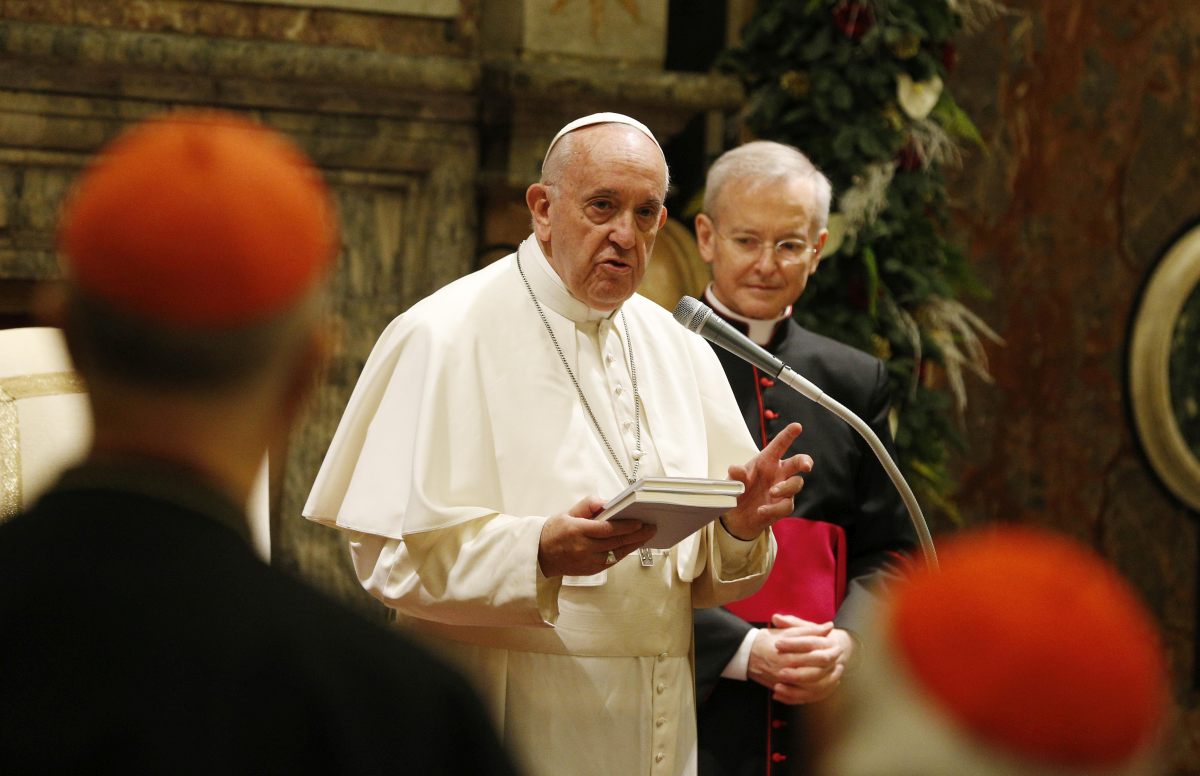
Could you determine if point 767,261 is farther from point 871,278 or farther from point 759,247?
point 871,278

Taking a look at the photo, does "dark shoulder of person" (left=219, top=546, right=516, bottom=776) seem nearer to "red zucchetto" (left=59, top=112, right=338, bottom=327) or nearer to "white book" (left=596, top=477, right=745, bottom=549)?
"red zucchetto" (left=59, top=112, right=338, bottom=327)

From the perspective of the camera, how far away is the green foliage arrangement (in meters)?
5.02

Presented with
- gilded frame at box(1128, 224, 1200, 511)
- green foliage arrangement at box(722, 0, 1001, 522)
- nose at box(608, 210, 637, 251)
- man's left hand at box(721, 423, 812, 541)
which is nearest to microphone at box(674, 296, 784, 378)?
man's left hand at box(721, 423, 812, 541)

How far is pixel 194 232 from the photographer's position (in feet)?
4.03

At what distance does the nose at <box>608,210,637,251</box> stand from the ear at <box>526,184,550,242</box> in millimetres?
170

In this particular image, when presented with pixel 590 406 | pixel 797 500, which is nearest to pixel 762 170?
pixel 797 500

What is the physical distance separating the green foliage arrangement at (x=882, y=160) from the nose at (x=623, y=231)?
189cm

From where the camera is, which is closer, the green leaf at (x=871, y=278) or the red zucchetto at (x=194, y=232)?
the red zucchetto at (x=194, y=232)

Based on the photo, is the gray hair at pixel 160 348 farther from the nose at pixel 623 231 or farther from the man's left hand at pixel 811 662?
the man's left hand at pixel 811 662

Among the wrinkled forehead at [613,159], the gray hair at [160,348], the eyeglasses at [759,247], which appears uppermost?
the gray hair at [160,348]

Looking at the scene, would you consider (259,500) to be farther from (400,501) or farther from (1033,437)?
(1033,437)

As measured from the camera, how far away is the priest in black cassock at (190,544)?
3.76 feet

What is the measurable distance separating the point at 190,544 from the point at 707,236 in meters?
3.02

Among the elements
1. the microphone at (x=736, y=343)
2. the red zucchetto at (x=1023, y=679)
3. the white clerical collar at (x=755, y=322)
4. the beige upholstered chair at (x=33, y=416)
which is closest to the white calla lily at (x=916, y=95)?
the white clerical collar at (x=755, y=322)
